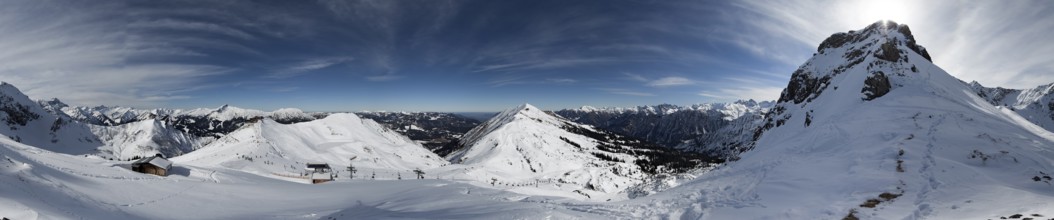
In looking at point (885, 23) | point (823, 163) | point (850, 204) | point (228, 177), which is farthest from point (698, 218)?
point (885, 23)

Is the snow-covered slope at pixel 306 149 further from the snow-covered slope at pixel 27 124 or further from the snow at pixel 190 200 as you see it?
the snow-covered slope at pixel 27 124

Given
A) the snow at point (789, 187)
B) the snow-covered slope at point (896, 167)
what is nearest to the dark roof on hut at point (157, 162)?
the snow at point (789, 187)

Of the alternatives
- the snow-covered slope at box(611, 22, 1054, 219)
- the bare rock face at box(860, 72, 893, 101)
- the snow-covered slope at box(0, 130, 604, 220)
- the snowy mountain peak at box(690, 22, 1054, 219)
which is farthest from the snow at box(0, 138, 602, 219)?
the bare rock face at box(860, 72, 893, 101)

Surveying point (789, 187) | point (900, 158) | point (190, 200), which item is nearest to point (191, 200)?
point (190, 200)

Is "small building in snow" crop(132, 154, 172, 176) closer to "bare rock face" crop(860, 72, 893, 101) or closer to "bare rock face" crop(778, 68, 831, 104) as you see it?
"bare rock face" crop(860, 72, 893, 101)

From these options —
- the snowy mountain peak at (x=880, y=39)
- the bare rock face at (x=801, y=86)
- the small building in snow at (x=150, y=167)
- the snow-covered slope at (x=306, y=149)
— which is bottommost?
the small building in snow at (x=150, y=167)

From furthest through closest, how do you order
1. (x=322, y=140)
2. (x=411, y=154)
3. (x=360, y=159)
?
1. (x=411, y=154)
2. (x=322, y=140)
3. (x=360, y=159)

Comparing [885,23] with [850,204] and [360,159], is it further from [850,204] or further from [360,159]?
[360,159]
